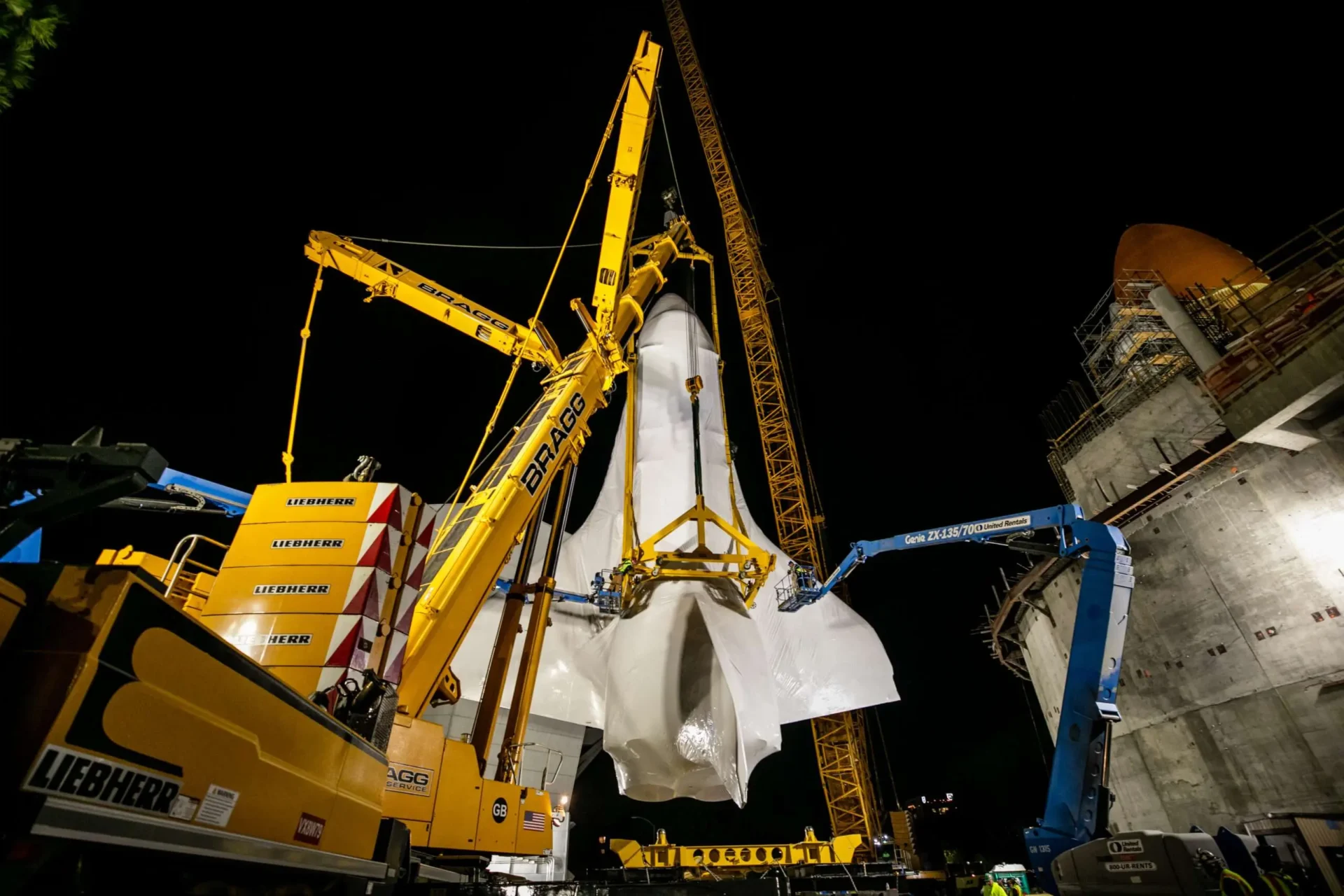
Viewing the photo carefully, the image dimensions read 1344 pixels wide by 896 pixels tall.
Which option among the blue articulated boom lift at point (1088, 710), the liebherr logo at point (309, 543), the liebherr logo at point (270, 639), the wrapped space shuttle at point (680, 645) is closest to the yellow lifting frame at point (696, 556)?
the wrapped space shuttle at point (680, 645)

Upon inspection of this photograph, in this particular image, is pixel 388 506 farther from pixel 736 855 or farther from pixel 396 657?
pixel 736 855

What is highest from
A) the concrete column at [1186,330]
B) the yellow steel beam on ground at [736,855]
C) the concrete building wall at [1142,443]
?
the concrete column at [1186,330]

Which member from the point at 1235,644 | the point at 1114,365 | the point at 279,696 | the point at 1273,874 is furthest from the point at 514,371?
the point at 1114,365

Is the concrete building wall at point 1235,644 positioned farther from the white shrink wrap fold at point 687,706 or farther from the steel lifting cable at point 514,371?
the steel lifting cable at point 514,371

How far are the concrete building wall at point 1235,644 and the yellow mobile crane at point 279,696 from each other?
15431mm

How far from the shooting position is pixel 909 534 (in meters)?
13.7

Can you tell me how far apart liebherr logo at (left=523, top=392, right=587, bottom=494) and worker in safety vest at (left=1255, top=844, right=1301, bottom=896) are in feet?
30.7

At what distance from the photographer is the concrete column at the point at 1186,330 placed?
1633cm

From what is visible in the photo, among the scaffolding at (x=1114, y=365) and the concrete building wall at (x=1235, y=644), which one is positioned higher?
→ the scaffolding at (x=1114, y=365)

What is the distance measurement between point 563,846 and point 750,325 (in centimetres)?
2187

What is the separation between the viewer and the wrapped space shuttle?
898 centimetres

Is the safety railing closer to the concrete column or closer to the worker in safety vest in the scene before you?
the worker in safety vest

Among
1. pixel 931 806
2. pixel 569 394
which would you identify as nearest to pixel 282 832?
pixel 569 394

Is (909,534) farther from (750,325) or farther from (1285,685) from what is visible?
(750,325)
